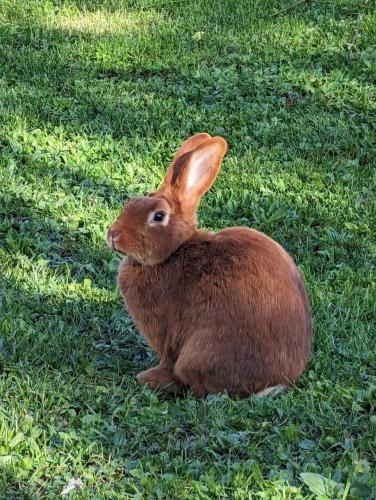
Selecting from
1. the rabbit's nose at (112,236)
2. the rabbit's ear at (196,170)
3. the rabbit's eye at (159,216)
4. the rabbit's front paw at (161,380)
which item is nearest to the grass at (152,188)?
the rabbit's front paw at (161,380)

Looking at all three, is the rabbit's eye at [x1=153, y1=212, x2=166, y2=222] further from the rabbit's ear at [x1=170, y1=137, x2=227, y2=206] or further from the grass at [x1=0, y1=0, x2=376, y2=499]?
the grass at [x1=0, y1=0, x2=376, y2=499]

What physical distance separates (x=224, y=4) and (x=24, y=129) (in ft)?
10.6

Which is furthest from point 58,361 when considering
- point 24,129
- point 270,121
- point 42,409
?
point 270,121

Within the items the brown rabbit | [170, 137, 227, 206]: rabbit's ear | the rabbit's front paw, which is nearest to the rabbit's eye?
the brown rabbit

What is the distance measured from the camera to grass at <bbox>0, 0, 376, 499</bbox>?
3695 mm

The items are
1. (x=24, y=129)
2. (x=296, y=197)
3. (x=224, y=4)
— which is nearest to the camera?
(x=296, y=197)

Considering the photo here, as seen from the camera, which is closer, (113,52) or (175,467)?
(175,467)

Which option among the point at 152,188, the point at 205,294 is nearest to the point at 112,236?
the point at 205,294

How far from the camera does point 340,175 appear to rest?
700 cm

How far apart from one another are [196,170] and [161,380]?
1.02 meters

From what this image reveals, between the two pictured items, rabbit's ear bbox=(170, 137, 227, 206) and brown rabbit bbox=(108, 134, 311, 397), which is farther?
rabbit's ear bbox=(170, 137, 227, 206)

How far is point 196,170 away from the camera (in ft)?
15.1

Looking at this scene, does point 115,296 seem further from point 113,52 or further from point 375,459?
point 113,52

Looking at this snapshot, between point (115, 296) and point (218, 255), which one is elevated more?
point (218, 255)
